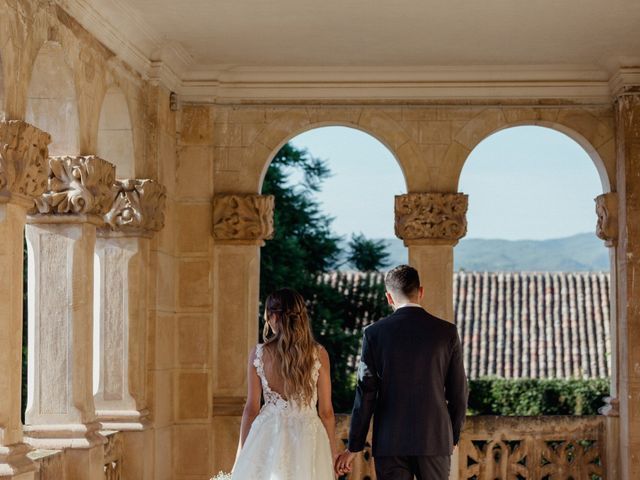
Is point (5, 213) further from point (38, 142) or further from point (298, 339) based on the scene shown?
point (298, 339)

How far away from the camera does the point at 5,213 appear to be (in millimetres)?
6645

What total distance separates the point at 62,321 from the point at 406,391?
2563 mm

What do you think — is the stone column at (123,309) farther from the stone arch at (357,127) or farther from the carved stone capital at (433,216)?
the carved stone capital at (433,216)

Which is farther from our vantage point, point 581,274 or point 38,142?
point 581,274

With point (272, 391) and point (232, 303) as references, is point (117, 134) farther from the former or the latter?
point (272, 391)

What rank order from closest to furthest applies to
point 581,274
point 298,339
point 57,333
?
1. point 298,339
2. point 57,333
3. point 581,274

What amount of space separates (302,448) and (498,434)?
430cm

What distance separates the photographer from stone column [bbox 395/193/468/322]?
10438mm

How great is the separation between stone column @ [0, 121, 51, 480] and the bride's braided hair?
1345 millimetres

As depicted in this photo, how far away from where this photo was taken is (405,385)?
6.50 meters

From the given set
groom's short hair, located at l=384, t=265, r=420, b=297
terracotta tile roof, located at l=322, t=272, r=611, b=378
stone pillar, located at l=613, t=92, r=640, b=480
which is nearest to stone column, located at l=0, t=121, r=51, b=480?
groom's short hair, located at l=384, t=265, r=420, b=297

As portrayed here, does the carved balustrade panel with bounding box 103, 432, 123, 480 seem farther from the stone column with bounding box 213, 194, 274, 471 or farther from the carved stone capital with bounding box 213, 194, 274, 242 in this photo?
the carved stone capital with bounding box 213, 194, 274, 242

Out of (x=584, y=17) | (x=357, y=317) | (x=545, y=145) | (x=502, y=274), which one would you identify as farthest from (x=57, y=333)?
(x=545, y=145)

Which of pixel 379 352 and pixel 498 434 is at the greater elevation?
pixel 379 352
